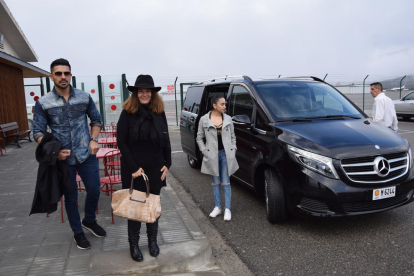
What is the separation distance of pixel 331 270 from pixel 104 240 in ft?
7.73

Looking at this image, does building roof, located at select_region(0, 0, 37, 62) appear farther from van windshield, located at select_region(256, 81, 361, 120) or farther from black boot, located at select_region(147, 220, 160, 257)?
black boot, located at select_region(147, 220, 160, 257)

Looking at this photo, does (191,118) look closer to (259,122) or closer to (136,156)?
(259,122)

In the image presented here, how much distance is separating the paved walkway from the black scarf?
3.68 ft

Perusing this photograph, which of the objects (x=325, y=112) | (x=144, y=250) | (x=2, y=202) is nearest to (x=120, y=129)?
(x=144, y=250)

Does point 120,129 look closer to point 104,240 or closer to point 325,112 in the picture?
A: point 104,240

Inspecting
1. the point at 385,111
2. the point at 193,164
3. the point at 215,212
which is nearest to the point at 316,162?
the point at 215,212

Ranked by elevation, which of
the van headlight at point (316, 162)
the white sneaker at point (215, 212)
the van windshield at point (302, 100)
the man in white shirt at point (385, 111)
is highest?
the van windshield at point (302, 100)

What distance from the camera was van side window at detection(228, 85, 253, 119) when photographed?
4.92 m

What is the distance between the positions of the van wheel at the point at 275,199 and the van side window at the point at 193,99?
297 cm

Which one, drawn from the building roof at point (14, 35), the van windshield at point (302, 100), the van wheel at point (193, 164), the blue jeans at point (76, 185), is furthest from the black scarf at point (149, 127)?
the building roof at point (14, 35)

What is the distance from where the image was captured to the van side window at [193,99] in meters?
6.75

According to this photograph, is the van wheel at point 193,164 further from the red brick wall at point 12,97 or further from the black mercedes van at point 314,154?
the red brick wall at point 12,97

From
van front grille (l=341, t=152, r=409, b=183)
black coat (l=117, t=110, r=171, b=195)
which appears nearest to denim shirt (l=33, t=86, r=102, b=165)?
black coat (l=117, t=110, r=171, b=195)

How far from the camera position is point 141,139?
119 inches
